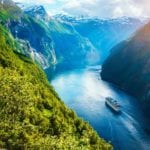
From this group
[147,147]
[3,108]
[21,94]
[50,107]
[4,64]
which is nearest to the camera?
[3,108]

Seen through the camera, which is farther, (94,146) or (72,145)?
(94,146)

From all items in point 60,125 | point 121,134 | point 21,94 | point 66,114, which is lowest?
point 121,134

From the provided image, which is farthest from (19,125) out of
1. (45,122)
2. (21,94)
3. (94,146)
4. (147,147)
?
(147,147)

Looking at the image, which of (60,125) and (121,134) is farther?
(121,134)

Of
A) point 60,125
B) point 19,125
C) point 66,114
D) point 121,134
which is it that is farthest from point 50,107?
point 19,125

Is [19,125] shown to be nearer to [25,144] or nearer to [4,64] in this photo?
[25,144]

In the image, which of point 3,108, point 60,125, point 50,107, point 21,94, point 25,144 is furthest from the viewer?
point 50,107

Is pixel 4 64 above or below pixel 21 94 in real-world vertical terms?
below

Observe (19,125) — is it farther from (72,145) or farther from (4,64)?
(4,64)

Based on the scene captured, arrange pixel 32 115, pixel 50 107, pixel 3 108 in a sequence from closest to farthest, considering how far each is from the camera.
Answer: pixel 3 108 → pixel 32 115 → pixel 50 107
